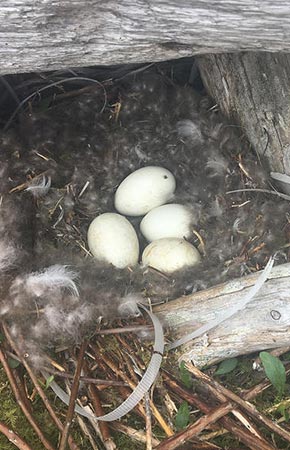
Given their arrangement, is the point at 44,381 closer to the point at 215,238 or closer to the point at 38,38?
the point at 215,238

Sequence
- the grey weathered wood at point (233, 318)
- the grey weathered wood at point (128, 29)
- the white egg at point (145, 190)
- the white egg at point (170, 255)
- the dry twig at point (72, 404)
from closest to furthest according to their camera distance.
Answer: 1. the grey weathered wood at point (128, 29)
2. the dry twig at point (72, 404)
3. the grey weathered wood at point (233, 318)
4. the white egg at point (170, 255)
5. the white egg at point (145, 190)

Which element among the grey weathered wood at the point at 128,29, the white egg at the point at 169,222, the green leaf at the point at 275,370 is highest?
the grey weathered wood at the point at 128,29

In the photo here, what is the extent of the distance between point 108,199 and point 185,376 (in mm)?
601

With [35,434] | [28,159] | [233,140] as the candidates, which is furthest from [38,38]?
[35,434]

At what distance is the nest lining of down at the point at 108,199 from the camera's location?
1.70 meters

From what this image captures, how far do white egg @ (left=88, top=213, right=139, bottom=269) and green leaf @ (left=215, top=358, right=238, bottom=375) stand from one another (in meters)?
0.36

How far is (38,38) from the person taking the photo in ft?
4.48

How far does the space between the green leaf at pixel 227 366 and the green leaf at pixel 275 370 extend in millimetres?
129

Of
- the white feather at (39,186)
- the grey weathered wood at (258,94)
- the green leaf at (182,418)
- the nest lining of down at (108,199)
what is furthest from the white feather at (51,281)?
the grey weathered wood at (258,94)

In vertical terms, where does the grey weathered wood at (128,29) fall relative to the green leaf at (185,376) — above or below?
above

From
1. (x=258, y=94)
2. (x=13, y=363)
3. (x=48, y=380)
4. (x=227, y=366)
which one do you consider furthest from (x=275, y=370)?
(x=258, y=94)

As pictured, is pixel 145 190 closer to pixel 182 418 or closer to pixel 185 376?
pixel 185 376

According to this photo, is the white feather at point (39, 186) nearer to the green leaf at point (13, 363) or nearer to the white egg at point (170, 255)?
the white egg at point (170, 255)

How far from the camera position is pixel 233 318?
5.57 ft
